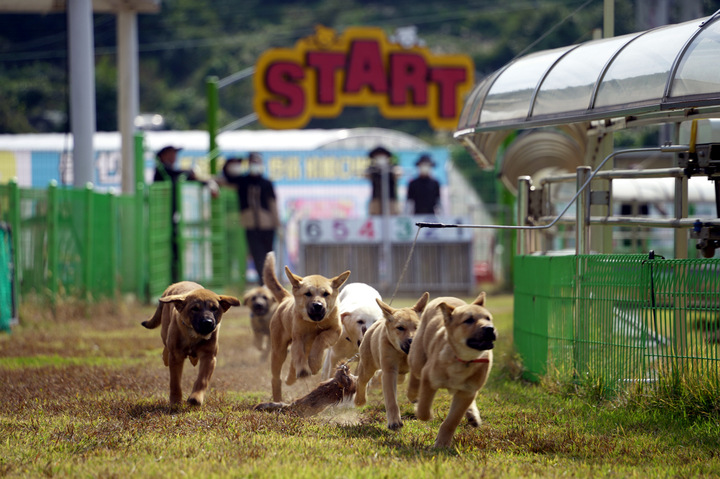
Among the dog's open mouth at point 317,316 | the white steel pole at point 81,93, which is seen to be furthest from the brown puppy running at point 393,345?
the white steel pole at point 81,93

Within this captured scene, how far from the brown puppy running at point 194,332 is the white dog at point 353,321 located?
1041mm

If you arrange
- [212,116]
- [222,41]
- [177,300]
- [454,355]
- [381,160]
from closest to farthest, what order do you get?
[454,355] < [177,300] < [381,160] < [212,116] < [222,41]

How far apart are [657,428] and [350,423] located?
2265 millimetres

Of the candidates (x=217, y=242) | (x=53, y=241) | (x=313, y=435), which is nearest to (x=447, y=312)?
(x=313, y=435)

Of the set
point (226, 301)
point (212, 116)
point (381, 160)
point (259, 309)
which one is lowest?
point (259, 309)

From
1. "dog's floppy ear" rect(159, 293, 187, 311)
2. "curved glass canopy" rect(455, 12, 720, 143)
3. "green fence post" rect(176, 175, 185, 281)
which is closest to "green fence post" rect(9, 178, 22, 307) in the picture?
"green fence post" rect(176, 175, 185, 281)

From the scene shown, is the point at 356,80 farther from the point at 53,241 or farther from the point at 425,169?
the point at 53,241

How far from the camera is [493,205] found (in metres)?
21.5

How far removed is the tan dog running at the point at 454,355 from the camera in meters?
5.18

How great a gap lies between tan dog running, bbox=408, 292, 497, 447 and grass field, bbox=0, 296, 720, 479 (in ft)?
1.00

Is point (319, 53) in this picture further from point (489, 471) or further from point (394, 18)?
point (394, 18)

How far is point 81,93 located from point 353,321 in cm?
1109

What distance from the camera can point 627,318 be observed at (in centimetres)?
691

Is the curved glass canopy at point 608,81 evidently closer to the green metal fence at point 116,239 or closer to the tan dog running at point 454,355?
the tan dog running at point 454,355
